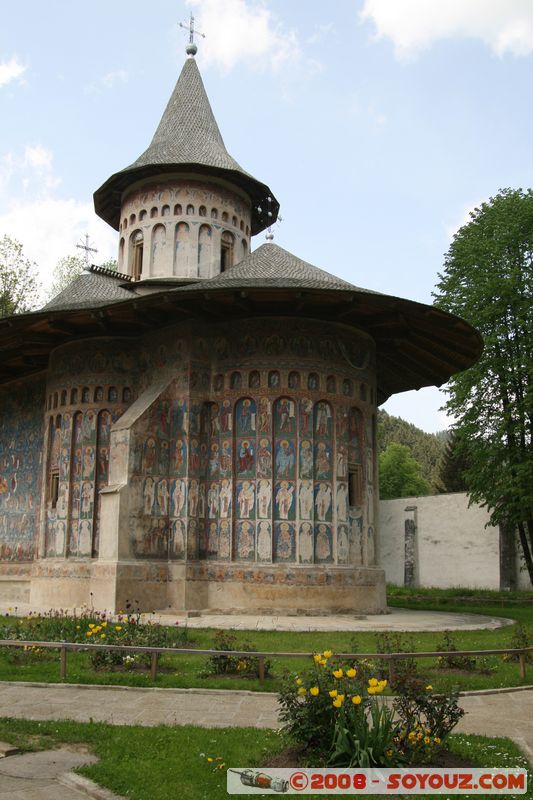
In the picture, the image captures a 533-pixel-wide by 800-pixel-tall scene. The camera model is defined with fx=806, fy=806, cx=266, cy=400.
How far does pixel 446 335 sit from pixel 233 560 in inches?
259

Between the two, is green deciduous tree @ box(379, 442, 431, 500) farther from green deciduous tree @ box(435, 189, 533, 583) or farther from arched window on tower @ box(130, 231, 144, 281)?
arched window on tower @ box(130, 231, 144, 281)

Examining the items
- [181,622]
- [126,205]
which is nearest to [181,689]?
[181,622]

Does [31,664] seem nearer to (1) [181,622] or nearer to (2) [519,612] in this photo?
(1) [181,622]

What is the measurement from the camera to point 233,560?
16078 millimetres

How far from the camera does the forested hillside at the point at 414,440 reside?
66.2 metres

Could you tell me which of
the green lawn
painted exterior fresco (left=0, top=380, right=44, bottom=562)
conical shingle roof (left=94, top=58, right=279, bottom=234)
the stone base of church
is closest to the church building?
the stone base of church

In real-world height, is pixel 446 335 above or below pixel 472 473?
above

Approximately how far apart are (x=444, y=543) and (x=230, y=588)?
16.7 meters

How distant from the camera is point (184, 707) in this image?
702 cm

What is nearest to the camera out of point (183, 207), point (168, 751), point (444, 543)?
point (168, 751)

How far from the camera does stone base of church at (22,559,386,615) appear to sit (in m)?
15.5

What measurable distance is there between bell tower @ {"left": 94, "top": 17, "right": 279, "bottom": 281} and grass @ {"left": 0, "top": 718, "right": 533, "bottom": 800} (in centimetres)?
1604

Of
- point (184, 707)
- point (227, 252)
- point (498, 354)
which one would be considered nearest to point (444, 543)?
point (498, 354)

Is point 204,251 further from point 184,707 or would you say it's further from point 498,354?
point 184,707
